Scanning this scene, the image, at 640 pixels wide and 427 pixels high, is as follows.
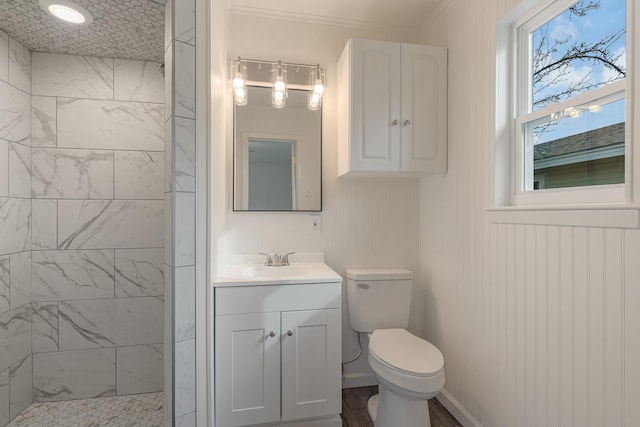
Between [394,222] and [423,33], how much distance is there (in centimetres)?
134

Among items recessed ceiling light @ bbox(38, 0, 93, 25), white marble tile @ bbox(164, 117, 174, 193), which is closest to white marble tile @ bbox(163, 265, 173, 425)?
white marble tile @ bbox(164, 117, 174, 193)

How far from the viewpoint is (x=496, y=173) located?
148 cm

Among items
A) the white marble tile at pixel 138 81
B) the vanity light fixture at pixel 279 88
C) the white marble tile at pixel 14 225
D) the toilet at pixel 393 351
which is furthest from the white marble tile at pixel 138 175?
the toilet at pixel 393 351

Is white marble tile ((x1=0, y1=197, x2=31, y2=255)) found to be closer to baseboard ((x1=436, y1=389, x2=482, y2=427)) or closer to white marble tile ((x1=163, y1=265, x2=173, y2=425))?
white marble tile ((x1=163, y1=265, x2=173, y2=425))

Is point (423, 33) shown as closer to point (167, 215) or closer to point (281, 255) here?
point (281, 255)

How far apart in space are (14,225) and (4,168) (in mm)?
302

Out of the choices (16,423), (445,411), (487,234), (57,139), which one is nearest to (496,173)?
(487,234)

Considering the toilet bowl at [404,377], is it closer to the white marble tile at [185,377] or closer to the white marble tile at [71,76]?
the white marble tile at [185,377]

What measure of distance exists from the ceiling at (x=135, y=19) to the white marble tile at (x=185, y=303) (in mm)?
1183

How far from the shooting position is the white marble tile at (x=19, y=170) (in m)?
1.63

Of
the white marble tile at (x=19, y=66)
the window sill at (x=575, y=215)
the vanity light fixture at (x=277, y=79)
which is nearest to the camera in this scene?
the window sill at (x=575, y=215)

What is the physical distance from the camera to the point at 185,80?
1262 mm

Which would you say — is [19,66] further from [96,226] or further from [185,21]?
[185,21]

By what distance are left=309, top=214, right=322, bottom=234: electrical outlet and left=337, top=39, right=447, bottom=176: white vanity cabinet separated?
39cm
